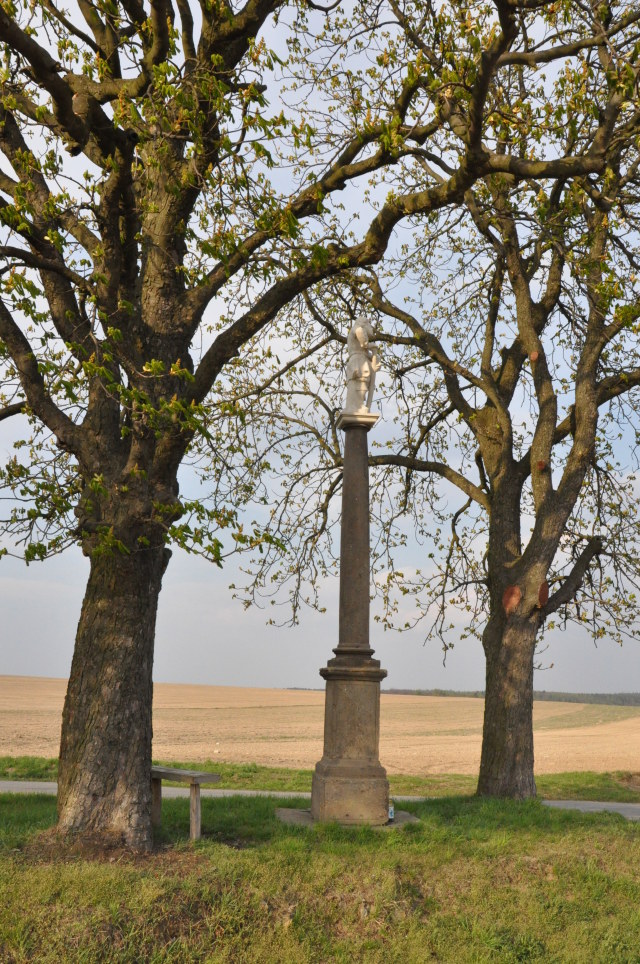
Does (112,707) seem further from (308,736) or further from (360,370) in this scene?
(308,736)

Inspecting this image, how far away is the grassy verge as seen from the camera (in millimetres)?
15227

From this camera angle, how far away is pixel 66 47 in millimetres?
7699

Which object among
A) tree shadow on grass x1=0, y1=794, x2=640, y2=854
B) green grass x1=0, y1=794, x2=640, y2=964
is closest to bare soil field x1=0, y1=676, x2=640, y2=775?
tree shadow on grass x1=0, y1=794, x2=640, y2=854

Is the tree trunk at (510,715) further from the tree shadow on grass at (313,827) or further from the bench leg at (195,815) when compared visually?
the bench leg at (195,815)

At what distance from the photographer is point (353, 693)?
31.6ft

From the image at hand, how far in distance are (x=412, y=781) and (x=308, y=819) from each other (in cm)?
810

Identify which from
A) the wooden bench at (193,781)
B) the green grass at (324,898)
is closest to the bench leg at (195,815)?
the wooden bench at (193,781)

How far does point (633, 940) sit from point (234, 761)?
1419 centimetres

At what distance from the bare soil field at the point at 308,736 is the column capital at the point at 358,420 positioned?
11428 millimetres

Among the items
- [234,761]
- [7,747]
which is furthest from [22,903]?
[7,747]

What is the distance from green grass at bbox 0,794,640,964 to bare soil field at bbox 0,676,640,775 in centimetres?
1177

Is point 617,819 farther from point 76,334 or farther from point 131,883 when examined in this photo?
point 76,334

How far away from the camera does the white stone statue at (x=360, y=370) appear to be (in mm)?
10562

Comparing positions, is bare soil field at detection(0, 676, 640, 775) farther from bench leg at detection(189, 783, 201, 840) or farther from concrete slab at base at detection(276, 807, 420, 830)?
bench leg at detection(189, 783, 201, 840)
